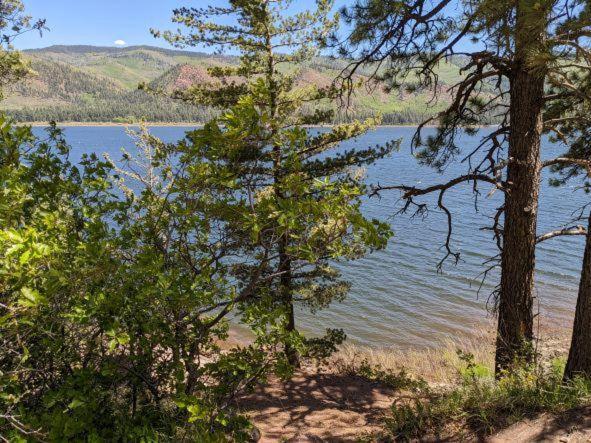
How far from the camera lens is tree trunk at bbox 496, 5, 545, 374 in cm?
597

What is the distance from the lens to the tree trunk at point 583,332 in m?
5.52

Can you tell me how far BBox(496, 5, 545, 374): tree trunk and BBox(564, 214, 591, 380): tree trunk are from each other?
1.89ft

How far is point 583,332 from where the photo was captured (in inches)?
220

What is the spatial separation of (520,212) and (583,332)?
182cm

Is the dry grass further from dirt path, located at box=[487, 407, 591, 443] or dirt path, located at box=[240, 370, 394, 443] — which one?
dirt path, located at box=[487, 407, 591, 443]

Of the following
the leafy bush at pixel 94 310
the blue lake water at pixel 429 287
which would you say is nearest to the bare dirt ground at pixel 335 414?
the leafy bush at pixel 94 310

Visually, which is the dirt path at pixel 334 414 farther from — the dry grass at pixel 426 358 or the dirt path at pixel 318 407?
the dry grass at pixel 426 358

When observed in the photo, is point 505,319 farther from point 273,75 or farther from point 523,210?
point 273,75

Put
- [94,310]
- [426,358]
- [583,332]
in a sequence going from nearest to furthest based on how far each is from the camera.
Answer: [94,310], [583,332], [426,358]

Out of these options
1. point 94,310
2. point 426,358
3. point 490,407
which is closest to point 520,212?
point 490,407

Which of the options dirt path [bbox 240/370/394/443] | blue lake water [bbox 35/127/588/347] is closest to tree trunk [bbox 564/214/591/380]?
dirt path [bbox 240/370/394/443]

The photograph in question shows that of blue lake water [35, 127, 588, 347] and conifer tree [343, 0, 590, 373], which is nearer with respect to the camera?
conifer tree [343, 0, 590, 373]

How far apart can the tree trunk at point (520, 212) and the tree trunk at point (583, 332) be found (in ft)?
1.89

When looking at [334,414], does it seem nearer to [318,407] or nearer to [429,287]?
[318,407]
